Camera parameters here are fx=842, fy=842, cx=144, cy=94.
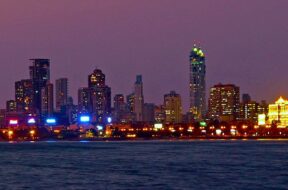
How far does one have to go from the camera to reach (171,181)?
83000 millimetres

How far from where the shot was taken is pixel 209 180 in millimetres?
83688

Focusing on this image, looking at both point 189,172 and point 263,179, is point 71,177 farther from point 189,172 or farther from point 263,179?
point 263,179

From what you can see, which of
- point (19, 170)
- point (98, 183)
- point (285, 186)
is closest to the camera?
point (285, 186)

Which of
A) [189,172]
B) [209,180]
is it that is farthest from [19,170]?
[209,180]

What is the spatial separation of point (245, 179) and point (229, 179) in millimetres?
1707

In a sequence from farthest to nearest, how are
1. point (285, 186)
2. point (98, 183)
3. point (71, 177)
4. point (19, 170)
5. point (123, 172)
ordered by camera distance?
point (19, 170) < point (123, 172) < point (71, 177) < point (98, 183) < point (285, 186)

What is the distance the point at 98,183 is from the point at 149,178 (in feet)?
21.4

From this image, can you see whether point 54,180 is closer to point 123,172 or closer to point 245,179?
point 123,172

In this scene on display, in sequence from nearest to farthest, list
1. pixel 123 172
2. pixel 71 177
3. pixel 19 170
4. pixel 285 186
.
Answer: pixel 285 186 < pixel 71 177 < pixel 123 172 < pixel 19 170

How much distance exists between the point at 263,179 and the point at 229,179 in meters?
3.44

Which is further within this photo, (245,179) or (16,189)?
(245,179)

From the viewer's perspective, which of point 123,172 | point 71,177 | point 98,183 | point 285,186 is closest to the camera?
point 285,186

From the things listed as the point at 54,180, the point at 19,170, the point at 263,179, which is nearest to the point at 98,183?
the point at 54,180

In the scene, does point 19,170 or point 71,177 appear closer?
point 71,177
